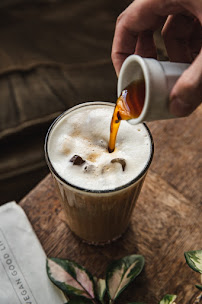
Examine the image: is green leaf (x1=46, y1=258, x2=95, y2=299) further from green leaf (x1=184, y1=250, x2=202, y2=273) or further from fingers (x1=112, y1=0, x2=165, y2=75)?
fingers (x1=112, y1=0, x2=165, y2=75)

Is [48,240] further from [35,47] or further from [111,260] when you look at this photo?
[35,47]

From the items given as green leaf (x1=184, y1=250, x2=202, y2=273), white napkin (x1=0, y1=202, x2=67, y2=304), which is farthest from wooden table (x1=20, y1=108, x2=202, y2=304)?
green leaf (x1=184, y1=250, x2=202, y2=273)

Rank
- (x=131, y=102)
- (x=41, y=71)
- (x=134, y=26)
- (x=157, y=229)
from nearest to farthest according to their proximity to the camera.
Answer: (x=131, y=102)
(x=134, y=26)
(x=157, y=229)
(x=41, y=71)

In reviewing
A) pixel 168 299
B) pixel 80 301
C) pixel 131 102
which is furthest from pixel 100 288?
pixel 131 102

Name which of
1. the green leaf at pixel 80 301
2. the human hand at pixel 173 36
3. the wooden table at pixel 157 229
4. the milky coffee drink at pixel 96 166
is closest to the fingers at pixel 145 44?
the human hand at pixel 173 36

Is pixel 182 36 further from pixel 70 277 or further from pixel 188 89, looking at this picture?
pixel 70 277

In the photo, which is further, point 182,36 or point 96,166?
point 182,36
